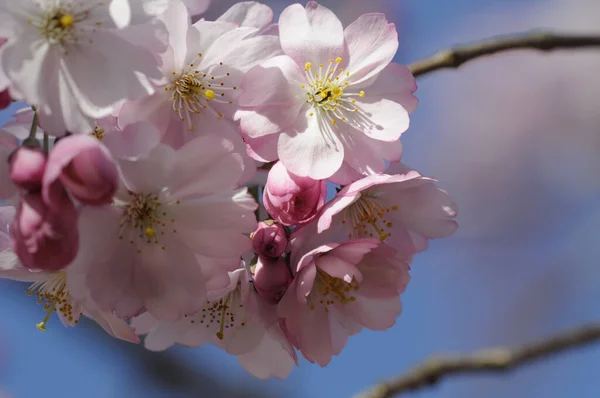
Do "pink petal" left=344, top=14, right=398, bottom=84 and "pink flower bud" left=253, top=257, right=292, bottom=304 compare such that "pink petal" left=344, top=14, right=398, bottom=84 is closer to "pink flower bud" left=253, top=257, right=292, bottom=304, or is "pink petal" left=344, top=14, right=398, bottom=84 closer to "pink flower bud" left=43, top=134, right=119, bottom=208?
"pink flower bud" left=253, top=257, right=292, bottom=304

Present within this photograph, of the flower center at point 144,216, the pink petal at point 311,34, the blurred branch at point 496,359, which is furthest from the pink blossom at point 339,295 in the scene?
the blurred branch at point 496,359

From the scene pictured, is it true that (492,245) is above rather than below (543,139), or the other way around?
below

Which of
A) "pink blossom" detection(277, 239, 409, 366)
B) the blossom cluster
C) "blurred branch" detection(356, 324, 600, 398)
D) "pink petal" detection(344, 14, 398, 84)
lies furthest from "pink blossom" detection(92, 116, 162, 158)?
"blurred branch" detection(356, 324, 600, 398)

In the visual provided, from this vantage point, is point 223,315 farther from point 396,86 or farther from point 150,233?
point 396,86

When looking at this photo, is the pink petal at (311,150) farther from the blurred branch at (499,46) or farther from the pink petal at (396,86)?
the blurred branch at (499,46)

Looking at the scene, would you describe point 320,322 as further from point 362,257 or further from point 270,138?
point 270,138

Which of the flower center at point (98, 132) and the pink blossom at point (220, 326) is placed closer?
the flower center at point (98, 132)

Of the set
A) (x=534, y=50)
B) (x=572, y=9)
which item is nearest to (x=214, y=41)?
(x=534, y=50)

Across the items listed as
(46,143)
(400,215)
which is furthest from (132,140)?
(400,215)
